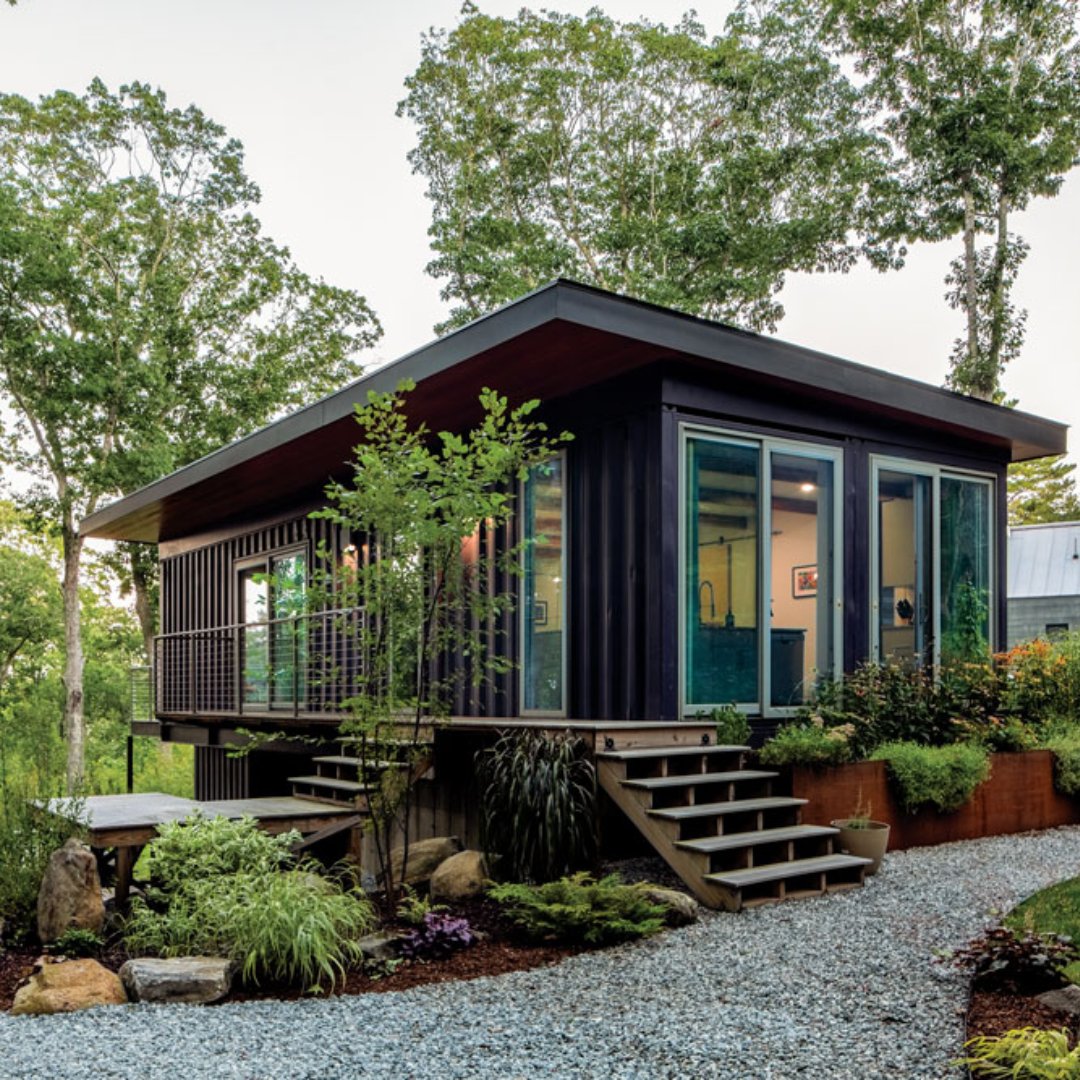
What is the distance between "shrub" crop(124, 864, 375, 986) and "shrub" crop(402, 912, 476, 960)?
0.24 m

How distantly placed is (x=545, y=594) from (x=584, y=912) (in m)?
3.23

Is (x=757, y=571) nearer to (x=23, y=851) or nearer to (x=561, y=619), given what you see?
(x=561, y=619)

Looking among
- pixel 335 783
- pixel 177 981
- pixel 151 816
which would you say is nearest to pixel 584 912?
pixel 177 981

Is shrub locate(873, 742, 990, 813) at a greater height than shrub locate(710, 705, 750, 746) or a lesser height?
lesser

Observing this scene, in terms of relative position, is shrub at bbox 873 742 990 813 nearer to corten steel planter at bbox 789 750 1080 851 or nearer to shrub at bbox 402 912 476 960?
corten steel planter at bbox 789 750 1080 851

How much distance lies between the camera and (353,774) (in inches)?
277

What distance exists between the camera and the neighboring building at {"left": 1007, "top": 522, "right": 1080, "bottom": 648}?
16.5 metres

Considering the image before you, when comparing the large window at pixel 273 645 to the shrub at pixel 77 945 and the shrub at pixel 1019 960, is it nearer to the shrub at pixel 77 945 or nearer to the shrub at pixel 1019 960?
the shrub at pixel 77 945

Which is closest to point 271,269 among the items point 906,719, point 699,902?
point 906,719

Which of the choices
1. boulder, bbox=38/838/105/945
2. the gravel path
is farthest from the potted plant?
boulder, bbox=38/838/105/945

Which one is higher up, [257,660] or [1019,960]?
[257,660]

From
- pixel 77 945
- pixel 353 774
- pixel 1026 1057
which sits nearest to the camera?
pixel 1026 1057

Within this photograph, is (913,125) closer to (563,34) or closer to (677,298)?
(677,298)

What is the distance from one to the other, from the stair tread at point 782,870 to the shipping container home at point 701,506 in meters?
0.96
